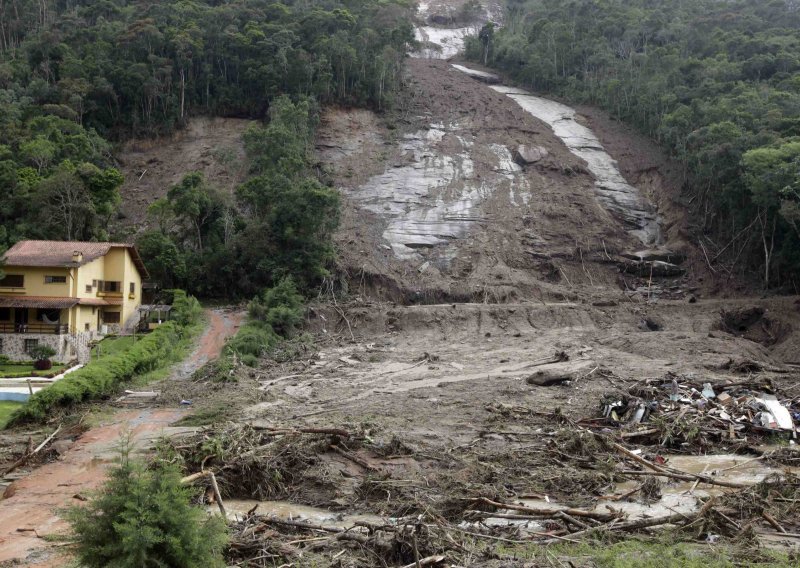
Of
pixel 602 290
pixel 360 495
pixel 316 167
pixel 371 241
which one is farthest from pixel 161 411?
pixel 316 167

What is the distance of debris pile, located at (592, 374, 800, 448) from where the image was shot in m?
18.5

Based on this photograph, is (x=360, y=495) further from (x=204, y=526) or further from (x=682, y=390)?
(x=682, y=390)

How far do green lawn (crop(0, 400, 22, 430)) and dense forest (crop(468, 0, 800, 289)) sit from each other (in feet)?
116

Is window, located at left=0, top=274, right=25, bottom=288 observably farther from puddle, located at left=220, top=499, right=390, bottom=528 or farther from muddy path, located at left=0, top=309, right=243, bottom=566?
puddle, located at left=220, top=499, right=390, bottom=528

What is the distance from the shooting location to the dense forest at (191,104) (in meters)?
43.5

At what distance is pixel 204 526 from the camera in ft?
30.5

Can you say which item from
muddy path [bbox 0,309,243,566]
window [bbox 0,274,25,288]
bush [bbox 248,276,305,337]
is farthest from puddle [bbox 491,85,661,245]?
window [bbox 0,274,25,288]

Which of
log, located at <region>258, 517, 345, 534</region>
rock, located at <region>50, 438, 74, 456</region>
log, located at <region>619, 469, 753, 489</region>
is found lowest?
rock, located at <region>50, 438, 74, 456</region>

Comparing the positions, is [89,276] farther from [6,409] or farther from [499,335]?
→ [499,335]

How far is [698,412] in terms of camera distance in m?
19.7

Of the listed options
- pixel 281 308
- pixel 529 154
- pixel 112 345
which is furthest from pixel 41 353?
pixel 529 154

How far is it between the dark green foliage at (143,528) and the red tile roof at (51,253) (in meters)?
26.5

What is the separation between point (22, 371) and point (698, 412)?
82.5ft

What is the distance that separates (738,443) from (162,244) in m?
35.5
